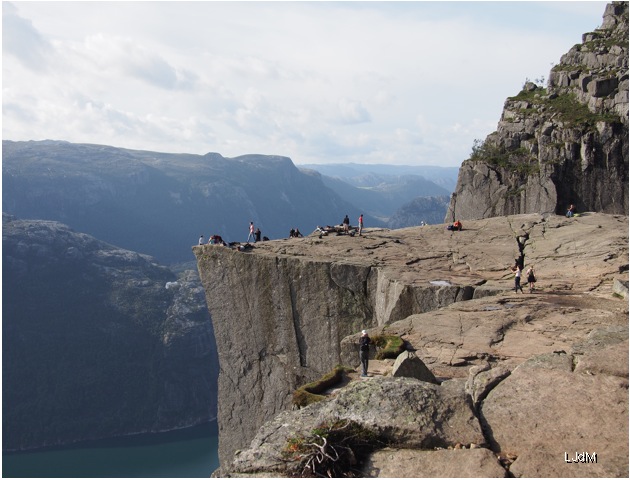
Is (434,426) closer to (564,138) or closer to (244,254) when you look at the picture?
(244,254)

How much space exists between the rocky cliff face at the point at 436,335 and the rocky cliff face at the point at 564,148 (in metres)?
16.9

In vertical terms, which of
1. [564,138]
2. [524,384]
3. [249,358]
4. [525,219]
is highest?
[564,138]

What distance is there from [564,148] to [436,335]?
45.4 m

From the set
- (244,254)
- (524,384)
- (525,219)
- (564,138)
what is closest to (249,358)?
(244,254)

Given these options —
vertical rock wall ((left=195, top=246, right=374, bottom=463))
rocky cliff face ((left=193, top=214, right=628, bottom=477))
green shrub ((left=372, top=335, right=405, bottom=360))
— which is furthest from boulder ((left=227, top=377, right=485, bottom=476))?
vertical rock wall ((left=195, top=246, right=374, bottom=463))

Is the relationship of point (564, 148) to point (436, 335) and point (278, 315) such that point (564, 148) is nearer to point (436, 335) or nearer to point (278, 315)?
point (278, 315)

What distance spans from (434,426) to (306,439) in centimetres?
315

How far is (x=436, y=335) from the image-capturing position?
28.5 meters

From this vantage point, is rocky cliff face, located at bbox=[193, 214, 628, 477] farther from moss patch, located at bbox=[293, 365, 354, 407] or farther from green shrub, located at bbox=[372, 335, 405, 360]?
moss patch, located at bbox=[293, 365, 354, 407]

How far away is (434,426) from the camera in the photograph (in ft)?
50.5

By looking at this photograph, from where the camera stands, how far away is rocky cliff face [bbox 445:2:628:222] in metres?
65.4

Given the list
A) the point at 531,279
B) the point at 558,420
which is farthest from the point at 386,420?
the point at 531,279

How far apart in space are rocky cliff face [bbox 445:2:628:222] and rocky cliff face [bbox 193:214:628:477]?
1692 centimetres

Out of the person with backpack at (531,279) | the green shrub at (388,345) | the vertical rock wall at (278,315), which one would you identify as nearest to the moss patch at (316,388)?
the green shrub at (388,345)
